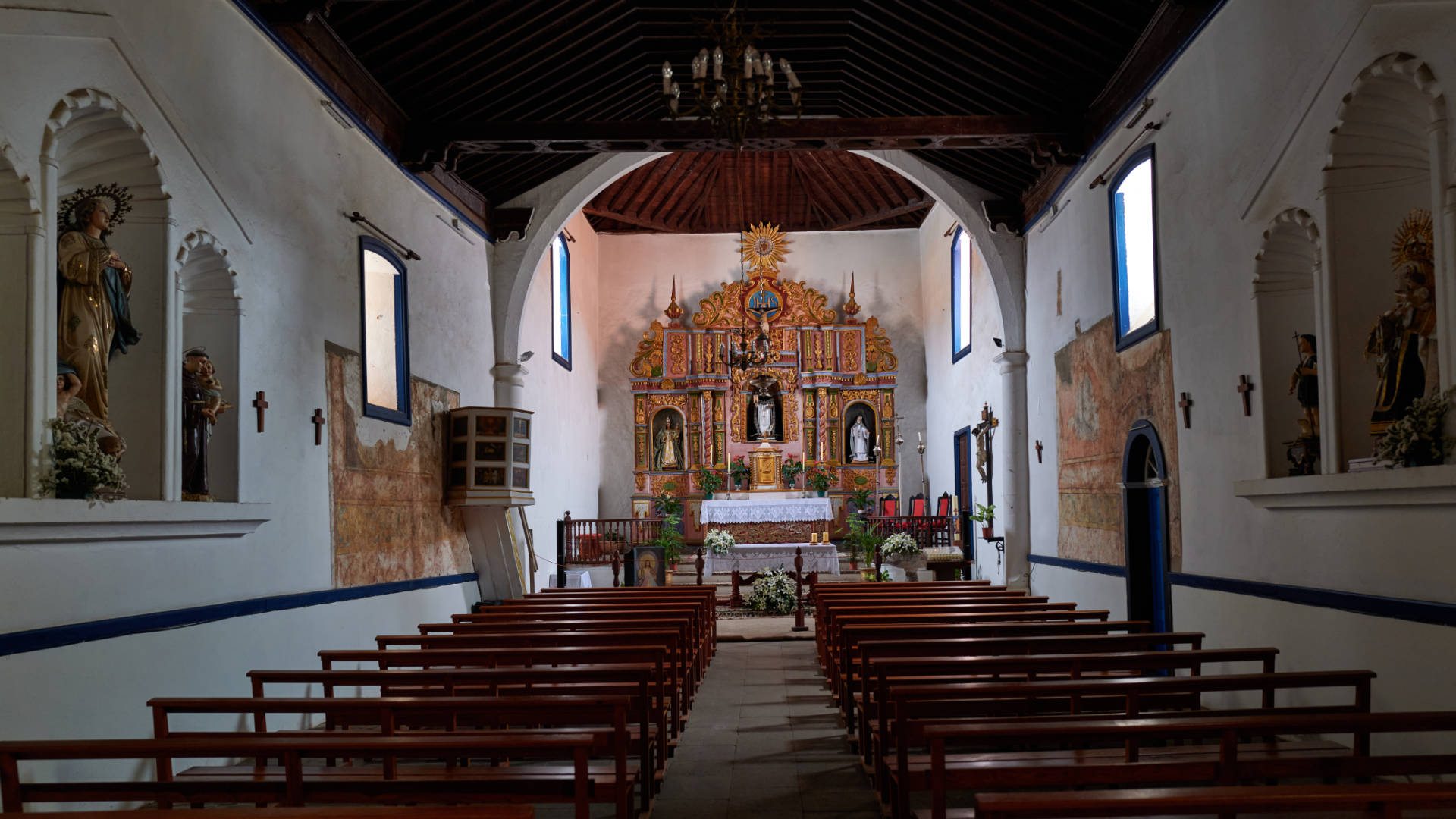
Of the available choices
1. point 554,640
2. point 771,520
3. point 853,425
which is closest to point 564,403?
point 771,520

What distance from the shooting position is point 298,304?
340 inches

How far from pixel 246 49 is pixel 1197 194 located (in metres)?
7.42

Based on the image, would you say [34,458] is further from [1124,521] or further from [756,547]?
[756,547]

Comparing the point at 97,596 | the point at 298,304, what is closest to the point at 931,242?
the point at 298,304

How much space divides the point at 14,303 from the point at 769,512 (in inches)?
603

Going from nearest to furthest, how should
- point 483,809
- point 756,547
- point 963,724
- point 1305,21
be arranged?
point 483,809, point 963,724, point 1305,21, point 756,547

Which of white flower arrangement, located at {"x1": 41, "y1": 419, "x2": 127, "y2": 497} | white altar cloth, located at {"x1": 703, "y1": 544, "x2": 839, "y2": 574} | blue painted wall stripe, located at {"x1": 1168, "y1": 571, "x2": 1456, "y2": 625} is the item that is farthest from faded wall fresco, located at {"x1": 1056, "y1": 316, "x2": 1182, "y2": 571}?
white flower arrangement, located at {"x1": 41, "y1": 419, "x2": 127, "y2": 497}

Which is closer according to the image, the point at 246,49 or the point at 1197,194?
the point at 246,49

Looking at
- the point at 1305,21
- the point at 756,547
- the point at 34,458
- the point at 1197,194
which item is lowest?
the point at 756,547

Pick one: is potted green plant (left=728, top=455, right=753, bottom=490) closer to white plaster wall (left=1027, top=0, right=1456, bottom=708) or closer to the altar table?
the altar table

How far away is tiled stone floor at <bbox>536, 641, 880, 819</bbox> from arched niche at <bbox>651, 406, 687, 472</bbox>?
39.7 ft

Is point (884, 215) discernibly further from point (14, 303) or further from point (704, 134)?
point (14, 303)

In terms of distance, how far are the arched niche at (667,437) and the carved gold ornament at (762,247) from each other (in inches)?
139

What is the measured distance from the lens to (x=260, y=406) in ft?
25.7
